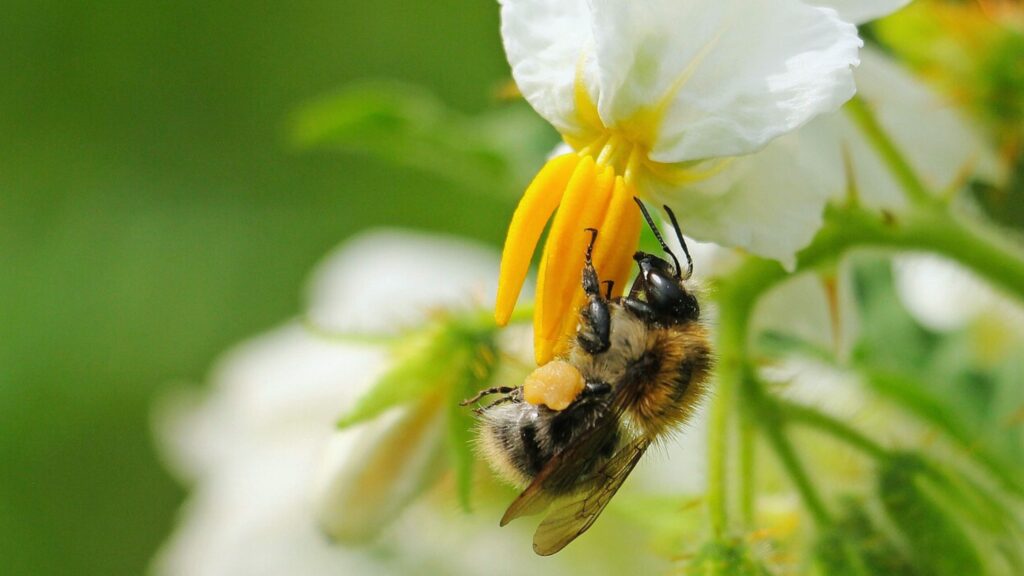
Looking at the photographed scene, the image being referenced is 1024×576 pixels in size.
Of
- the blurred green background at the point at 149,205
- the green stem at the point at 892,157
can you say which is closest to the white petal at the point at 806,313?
the green stem at the point at 892,157

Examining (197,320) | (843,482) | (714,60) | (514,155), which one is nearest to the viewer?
(714,60)

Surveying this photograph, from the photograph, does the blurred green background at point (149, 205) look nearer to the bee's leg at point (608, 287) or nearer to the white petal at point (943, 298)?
the white petal at point (943, 298)

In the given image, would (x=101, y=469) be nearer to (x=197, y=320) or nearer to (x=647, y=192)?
(x=197, y=320)

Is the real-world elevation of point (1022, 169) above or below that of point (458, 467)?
below

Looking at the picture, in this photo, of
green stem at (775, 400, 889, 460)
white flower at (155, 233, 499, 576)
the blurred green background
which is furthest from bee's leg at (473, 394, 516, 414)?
the blurred green background

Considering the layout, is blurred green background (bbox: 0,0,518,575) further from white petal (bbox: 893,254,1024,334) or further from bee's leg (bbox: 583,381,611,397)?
bee's leg (bbox: 583,381,611,397)

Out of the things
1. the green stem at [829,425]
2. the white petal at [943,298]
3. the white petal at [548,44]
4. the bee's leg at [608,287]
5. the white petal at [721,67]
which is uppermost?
the white petal at [548,44]

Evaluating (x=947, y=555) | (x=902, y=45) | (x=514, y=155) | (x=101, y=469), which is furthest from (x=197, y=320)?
(x=947, y=555)
